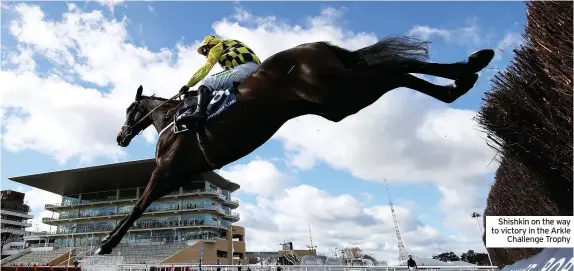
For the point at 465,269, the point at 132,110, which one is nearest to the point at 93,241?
the point at 465,269

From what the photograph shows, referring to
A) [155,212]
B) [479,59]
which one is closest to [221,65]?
[479,59]

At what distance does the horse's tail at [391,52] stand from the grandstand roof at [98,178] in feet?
184

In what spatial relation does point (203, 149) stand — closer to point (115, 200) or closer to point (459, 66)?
point (459, 66)

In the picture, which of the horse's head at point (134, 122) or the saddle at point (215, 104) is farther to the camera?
the horse's head at point (134, 122)

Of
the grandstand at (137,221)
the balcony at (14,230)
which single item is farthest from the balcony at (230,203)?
the balcony at (14,230)

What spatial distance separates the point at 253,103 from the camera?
389cm

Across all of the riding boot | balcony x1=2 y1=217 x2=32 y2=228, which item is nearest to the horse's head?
the riding boot

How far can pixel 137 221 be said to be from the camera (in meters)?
65.0

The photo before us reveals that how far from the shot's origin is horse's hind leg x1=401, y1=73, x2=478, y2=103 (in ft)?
12.1

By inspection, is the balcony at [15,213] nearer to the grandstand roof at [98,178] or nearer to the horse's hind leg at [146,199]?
the grandstand roof at [98,178]

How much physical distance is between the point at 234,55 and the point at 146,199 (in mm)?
1862

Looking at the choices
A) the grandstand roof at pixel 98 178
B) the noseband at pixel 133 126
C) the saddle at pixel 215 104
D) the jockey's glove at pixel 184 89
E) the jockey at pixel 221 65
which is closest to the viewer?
the saddle at pixel 215 104

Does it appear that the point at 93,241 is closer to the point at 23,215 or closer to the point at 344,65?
the point at 23,215

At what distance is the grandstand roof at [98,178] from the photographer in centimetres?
6106
